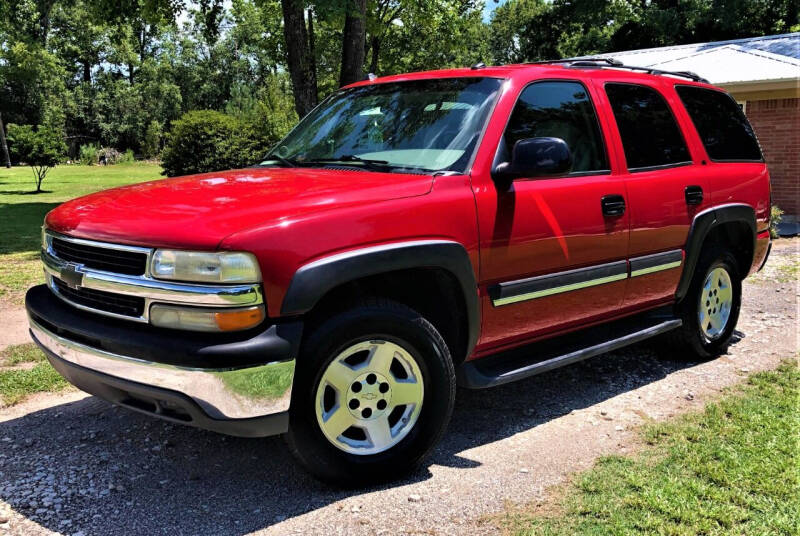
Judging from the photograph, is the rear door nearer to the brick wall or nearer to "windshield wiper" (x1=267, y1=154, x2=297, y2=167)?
"windshield wiper" (x1=267, y1=154, x2=297, y2=167)

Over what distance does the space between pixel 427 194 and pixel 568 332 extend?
1.46 meters

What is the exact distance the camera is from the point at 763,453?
12.8 ft

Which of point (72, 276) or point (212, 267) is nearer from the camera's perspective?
point (212, 267)

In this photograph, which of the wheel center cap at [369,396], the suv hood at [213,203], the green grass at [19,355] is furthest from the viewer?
the green grass at [19,355]

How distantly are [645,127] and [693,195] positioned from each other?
60 cm

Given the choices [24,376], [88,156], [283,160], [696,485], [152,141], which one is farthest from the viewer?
[152,141]

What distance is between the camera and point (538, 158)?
12.2 ft

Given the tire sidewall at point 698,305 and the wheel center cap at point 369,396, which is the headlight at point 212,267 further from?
the tire sidewall at point 698,305

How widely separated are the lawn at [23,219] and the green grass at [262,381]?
5.86m

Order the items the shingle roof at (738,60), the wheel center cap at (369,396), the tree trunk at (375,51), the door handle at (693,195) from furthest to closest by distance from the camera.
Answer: the tree trunk at (375,51) → the shingle roof at (738,60) → the door handle at (693,195) → the wheel center cap at (369,396)

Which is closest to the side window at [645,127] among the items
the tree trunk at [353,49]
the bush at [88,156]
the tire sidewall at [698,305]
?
the tire sidewall at [698,305]

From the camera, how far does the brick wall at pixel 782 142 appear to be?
15.0m

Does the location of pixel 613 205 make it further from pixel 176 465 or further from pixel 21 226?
pixel 21 226

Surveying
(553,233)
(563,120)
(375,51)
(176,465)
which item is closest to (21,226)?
(176,465)
